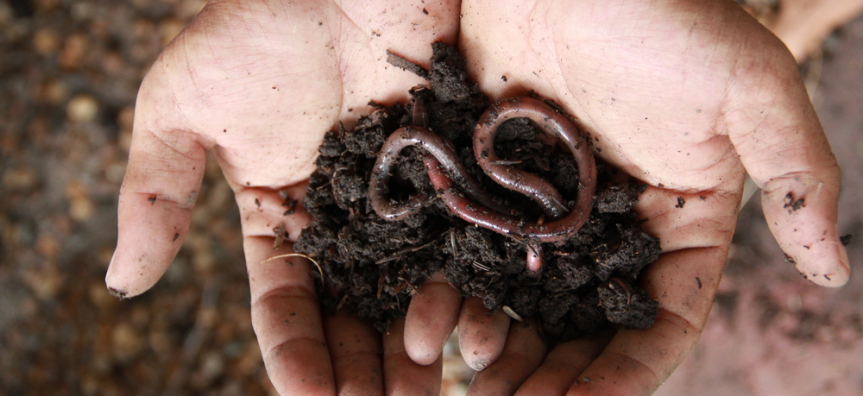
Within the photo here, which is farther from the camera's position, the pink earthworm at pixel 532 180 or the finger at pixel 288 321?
the pink earthworm at pixel 532 180

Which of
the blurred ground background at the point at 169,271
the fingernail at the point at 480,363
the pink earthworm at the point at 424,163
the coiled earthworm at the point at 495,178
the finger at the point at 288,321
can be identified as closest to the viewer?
the finger at the point at 288,321

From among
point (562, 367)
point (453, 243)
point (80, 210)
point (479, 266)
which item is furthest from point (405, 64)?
point (80, 210)

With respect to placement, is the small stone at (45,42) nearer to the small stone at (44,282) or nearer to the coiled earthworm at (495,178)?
the small stone at (44,282)

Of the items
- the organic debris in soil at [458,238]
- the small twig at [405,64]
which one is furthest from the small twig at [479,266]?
the small twig at [405,64]

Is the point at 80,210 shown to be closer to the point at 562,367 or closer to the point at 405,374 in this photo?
the point at 405,374

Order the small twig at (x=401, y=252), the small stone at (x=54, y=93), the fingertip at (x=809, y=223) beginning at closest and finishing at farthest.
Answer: the fingertip at (x=809, y=223)
the small twig at (x=401, y=252)
the small stone at (x=54, y=93)

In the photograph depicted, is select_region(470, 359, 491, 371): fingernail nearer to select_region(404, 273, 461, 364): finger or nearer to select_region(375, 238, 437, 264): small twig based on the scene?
select_region(404, 273, 461, 364): finger

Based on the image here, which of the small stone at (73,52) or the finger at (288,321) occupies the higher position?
the small stone at (73,52)
